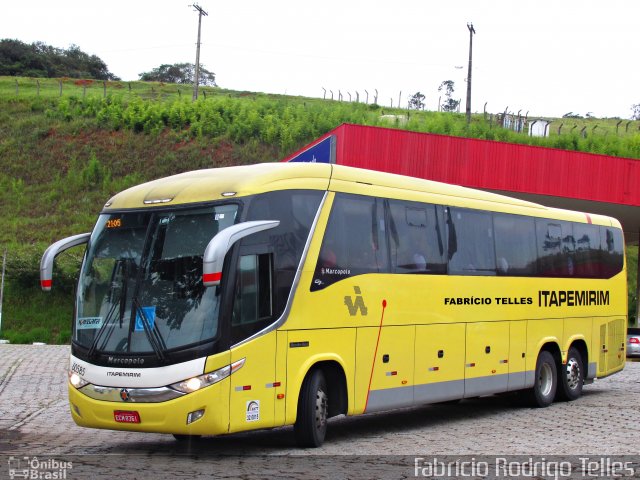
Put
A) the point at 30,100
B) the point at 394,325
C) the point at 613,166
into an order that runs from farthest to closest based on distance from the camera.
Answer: the point at 30,100 < the point at 613,166 < the point at 394,325

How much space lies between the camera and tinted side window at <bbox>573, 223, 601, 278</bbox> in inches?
717

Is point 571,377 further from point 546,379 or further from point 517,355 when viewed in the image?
point 517,355

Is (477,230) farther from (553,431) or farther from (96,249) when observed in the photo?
(96,249)

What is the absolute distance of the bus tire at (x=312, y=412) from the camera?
11102 millimetres

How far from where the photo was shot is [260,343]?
34.6 feet

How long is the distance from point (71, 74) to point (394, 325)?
4042 inches

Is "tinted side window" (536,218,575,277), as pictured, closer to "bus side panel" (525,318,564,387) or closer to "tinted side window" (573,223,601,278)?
"tinted side window" (573,223,601,278)

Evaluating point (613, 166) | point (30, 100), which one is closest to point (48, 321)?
point (613, 166)

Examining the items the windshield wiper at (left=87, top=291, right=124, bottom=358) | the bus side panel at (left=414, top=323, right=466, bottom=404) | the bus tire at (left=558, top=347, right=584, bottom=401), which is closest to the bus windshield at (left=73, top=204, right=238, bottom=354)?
the windshield wiper at (left=87, top=291, right=124, bottom=358)

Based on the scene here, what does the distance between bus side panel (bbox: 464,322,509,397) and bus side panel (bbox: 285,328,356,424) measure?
3265 millimetres

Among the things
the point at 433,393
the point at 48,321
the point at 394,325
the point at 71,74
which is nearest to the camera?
the point at 394,325

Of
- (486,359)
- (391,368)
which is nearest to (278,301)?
(391,368)

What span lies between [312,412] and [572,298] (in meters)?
8.33
